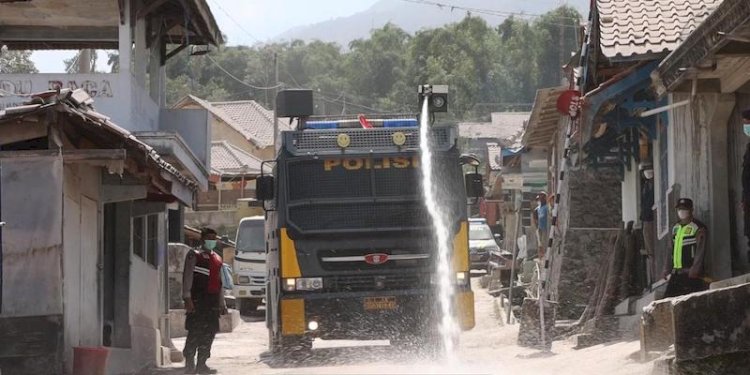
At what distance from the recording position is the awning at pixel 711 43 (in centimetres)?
1127

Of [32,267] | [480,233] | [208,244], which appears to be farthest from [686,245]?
[480,233]

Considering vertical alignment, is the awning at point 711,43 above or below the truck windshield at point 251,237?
above

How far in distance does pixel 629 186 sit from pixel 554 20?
7294 cm

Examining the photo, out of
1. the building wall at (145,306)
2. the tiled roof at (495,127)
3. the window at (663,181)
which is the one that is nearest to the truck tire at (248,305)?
the building wall at (145,306)

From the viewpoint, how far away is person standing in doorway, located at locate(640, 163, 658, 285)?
19.3m

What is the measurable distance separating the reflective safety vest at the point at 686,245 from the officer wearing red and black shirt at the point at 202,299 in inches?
218

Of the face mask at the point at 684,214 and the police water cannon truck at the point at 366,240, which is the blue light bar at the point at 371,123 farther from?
the face mask at the point at 684,214

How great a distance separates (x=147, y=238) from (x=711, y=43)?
33.8ft

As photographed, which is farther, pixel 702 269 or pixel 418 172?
pixel 418 172

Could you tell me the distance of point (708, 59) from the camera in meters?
12.7

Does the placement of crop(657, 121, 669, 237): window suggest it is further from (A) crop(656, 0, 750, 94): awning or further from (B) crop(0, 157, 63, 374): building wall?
(B) crop(0, 157, 63, 374): building wall

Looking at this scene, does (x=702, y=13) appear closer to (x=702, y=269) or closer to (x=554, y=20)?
(x=702, y=269)

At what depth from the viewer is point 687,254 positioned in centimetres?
1462

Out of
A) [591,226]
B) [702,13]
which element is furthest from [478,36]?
[702,13]
